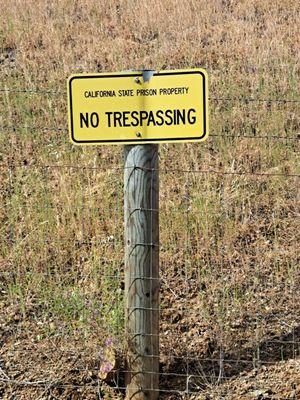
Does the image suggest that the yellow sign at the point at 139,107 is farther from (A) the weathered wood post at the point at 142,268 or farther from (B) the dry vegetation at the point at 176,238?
(B) the dry vegetation at the point at 176,238

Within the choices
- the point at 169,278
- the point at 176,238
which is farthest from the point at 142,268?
the point at 176,238

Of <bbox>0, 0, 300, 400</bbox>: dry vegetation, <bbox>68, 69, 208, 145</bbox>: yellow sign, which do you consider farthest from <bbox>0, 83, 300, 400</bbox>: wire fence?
<bbox>68, 69, 208, 145</bbox>: yellow sign

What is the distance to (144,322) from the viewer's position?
2.95 metres

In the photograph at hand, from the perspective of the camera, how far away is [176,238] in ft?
13.6

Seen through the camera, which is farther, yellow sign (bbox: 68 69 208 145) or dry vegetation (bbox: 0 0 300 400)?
dry vegetation (bbox: 0 0 300 400)

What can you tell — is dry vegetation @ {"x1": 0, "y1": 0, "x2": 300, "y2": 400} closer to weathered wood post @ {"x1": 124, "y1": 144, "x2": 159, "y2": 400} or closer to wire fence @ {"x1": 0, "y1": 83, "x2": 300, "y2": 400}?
wire fence @ {"x1": 0, "y1": 83, "x2": 300, "y2": 400}

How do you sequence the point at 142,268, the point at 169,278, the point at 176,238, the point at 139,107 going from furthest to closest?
the point at 176,238 → the point at 169,278 → the point at 142,268 → the point at 139,107

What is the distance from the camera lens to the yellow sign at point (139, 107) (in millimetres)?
2707

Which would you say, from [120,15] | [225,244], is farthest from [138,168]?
[120,15]

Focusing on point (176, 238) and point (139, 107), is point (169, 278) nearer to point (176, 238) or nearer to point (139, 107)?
point (176, 238)

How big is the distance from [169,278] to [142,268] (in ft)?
3.19

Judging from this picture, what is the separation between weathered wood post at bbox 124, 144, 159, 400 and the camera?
2859mm

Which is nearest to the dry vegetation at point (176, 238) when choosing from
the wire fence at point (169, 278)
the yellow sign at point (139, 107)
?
the wire fence at point (169, 278)

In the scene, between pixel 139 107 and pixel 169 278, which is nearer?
pixel 139 107
